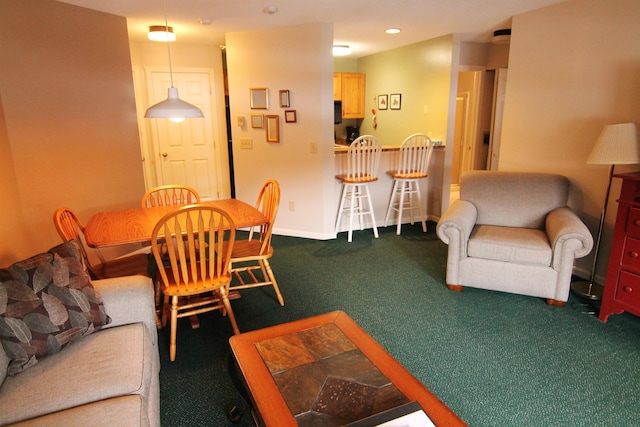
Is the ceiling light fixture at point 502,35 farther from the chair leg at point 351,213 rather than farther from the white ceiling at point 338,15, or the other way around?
the chair leg at point 351,213

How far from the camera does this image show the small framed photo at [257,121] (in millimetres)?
4590

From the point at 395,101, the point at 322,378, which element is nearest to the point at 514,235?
the point at 322,378

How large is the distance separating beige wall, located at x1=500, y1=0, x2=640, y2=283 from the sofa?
3468mm

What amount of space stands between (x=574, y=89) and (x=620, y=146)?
2.85ft

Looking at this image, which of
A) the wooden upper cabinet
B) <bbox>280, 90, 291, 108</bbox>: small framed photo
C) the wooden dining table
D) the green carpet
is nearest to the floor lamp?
the green carpet

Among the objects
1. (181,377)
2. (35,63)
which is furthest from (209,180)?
(181,377)

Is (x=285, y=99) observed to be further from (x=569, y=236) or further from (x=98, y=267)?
(x=569, y=236)

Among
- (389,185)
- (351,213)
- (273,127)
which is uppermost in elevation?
(273,127)

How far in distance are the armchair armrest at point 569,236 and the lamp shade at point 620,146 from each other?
467 millimetres

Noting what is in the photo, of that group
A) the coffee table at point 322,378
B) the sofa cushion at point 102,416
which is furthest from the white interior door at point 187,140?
the sofa cushion at point 102,416

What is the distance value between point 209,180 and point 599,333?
4827 millimetres

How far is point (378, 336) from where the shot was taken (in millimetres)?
2586

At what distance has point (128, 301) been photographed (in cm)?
194

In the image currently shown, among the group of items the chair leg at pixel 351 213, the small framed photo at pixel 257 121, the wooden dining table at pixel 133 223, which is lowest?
the chair leg at pixel 351 213
